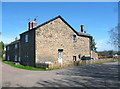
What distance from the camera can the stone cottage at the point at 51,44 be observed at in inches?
922

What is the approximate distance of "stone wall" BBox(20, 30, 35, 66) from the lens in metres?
23.6

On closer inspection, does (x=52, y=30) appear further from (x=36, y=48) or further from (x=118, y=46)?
(x=118, y=46)

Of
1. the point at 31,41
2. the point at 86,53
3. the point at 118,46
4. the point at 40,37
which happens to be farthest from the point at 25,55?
the point at 118,46

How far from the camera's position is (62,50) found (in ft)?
88.2

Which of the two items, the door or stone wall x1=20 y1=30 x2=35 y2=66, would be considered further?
the door

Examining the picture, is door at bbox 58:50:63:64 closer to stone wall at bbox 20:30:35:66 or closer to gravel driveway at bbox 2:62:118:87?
stone wall at bbox 20:30:35:66

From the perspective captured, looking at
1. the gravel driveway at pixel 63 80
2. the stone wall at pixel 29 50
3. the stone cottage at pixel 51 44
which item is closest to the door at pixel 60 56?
the stone cottage at pixel 51 44

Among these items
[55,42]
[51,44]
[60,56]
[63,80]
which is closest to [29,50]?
[51,44]

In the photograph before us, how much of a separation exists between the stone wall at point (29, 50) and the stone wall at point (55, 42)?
1.05 metres

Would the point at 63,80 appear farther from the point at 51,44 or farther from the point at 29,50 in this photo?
the point at 29,50

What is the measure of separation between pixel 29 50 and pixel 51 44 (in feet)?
15.2

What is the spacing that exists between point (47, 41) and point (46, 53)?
7.92 ft

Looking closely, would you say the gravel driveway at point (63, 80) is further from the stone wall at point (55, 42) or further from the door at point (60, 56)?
the door at point (60, 56)

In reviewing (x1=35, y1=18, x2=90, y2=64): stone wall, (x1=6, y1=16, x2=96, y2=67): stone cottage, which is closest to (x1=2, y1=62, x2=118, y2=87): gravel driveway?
(x1=6, y1=16, x2=96, y2=67): stone cottage
